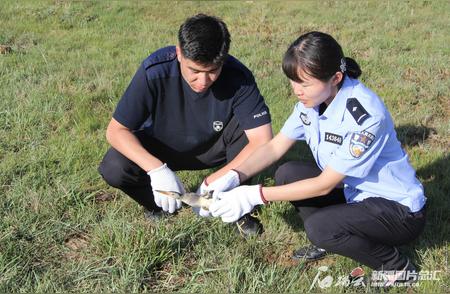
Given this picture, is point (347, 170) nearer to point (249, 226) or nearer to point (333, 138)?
point (333, 138)

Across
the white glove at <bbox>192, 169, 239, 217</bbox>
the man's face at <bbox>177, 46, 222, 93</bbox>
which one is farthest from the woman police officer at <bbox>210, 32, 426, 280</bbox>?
the man's face at <bbox>177, 46, 222, 93</bbox>

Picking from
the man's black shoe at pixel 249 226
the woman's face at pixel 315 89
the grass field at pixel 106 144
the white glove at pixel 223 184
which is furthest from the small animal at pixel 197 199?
the woman's face at pixel 315 89

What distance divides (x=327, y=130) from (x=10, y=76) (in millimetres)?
3834

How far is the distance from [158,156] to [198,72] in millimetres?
807

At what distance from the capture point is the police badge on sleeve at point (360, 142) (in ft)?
7.87

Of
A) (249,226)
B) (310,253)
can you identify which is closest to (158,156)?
(249,226)

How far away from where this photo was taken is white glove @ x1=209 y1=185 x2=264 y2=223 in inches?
106

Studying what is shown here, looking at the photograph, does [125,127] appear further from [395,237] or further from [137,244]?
[395,237]

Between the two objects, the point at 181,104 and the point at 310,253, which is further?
the point at 181,104

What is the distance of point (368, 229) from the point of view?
8.46 feet

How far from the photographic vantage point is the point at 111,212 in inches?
124

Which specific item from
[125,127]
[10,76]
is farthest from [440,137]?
[10,76]

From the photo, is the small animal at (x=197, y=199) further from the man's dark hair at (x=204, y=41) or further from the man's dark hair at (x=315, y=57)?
the man's dark hair at (x=315, y=57)

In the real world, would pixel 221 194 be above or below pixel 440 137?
above
